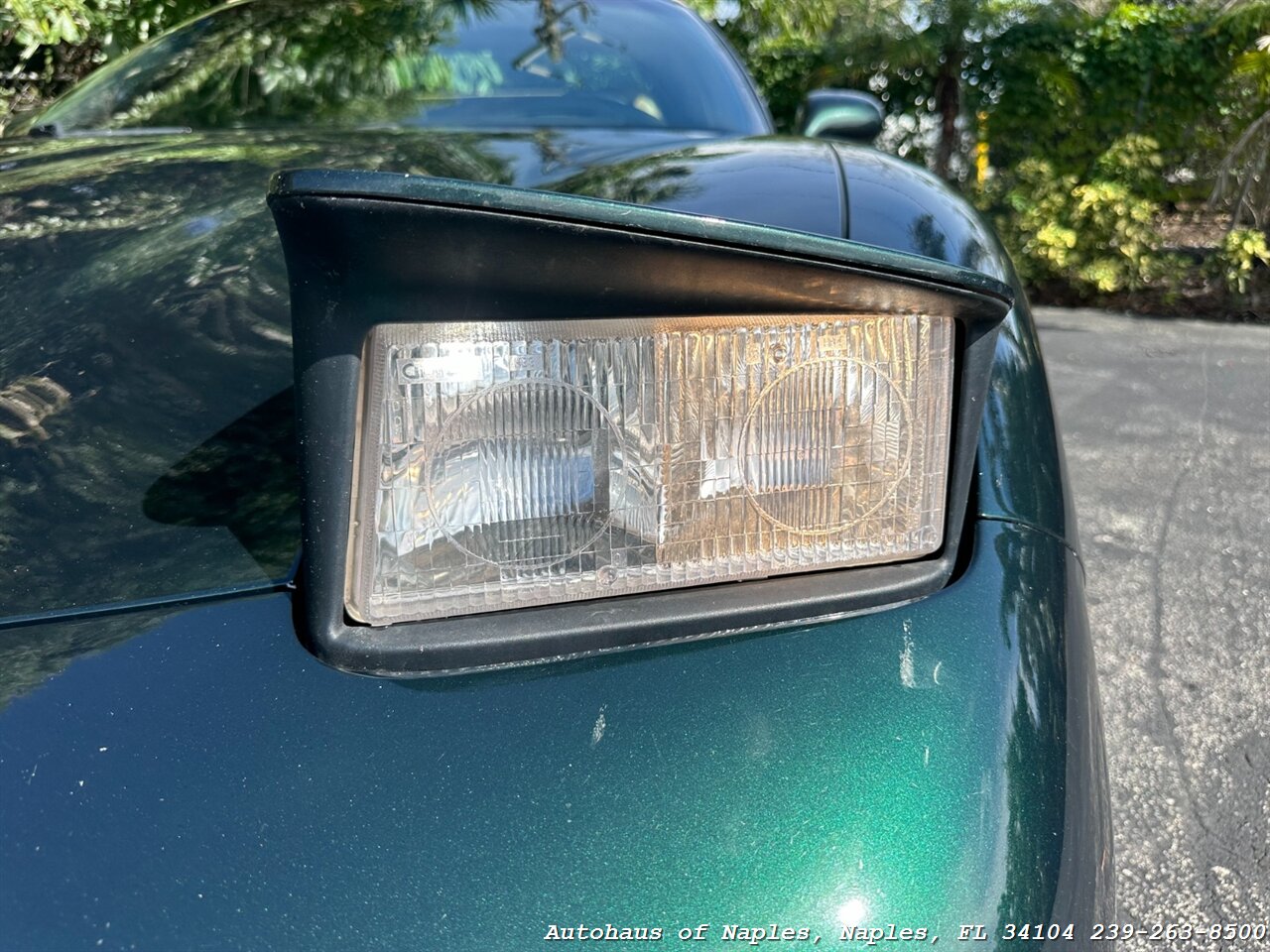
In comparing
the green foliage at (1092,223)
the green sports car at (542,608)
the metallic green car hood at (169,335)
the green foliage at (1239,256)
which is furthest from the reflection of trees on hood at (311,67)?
the green foliage at (1239,256)

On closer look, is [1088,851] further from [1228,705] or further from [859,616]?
[1228,705]

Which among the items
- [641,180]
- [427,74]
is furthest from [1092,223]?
[641,180]

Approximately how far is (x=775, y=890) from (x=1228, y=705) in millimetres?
1960

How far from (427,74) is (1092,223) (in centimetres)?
613

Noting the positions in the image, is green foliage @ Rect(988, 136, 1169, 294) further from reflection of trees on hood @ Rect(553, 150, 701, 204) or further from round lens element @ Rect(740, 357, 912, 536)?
round lens element @ Rect(740, 357, 912, 536)

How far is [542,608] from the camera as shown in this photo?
33.5 inches

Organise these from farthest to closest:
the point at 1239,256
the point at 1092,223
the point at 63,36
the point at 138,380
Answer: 1. the point at 1092,223
2. the point at 1239,256
3. the point at 63,36
4. the point at 138,380

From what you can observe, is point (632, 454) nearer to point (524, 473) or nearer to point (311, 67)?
point (524, 473)

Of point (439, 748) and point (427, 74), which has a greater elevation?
point (427, 74)

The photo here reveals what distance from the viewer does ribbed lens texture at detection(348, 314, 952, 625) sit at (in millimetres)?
802

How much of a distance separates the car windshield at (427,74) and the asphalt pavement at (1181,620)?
1.56 m

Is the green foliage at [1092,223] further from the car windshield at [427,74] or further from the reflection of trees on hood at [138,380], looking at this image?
the reflection of trees on hood at [138,380]

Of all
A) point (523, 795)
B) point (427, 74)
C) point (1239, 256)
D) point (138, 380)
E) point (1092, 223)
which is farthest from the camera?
point (1092, 223)

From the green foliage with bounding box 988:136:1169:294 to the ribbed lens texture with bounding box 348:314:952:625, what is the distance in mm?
6886
